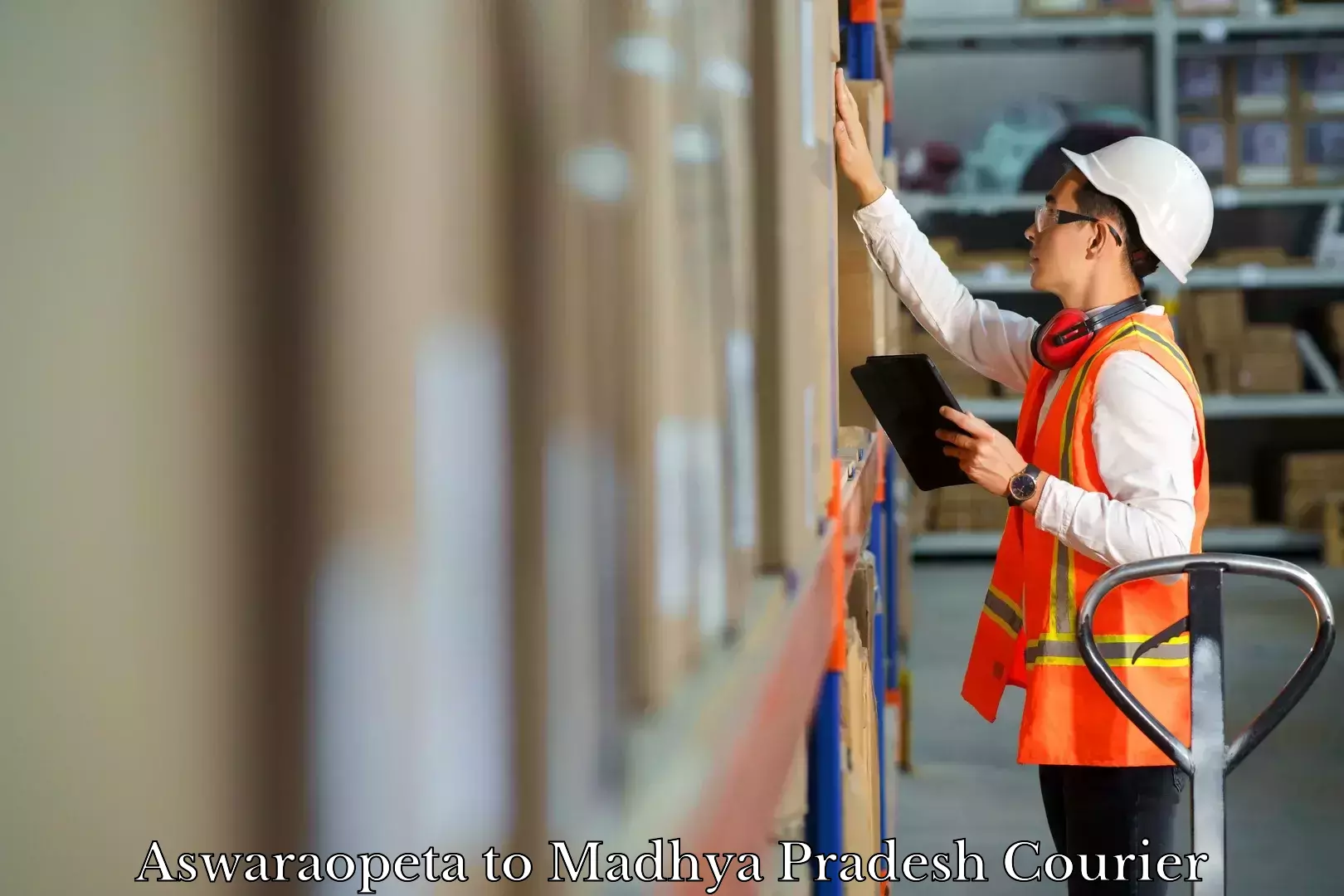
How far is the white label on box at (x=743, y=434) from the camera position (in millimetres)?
673

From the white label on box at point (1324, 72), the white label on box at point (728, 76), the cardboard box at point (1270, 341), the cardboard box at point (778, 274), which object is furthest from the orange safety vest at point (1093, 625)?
the white label on box at point (1324, 72)

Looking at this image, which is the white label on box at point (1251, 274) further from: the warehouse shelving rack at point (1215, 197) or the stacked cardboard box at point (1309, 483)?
the stacked cardboard box at point (1309, 483)

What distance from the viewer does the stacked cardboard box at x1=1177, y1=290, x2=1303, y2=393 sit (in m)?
A: 6.33

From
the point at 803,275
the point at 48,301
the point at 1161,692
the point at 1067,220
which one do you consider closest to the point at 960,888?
the point at 1161,692

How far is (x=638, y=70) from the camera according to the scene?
43 centimetres

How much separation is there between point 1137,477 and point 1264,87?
18.7 ft

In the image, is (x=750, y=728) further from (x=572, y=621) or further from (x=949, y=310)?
(x=949, y=310)

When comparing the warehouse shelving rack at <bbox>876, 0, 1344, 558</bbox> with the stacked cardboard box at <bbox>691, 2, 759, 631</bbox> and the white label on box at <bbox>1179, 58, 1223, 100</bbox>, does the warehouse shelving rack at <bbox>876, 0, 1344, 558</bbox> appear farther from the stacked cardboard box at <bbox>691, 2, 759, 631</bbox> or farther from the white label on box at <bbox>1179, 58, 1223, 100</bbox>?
the stacked cardboard box at <bbox>691, 2, 759, 631</bbox>

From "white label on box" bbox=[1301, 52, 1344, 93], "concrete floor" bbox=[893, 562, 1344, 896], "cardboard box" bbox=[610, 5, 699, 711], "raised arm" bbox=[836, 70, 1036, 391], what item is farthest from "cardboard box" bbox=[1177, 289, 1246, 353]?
"cardboard box" bbox=[610, 5, 699, 711]

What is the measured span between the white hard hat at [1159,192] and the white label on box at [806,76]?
2.92 feet

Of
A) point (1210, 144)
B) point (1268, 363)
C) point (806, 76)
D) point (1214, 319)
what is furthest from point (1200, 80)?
point (806, 76)

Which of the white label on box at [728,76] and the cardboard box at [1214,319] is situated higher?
the white label on box at [728,76]

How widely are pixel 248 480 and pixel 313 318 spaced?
0.10 ft

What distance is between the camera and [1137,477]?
162 cm
